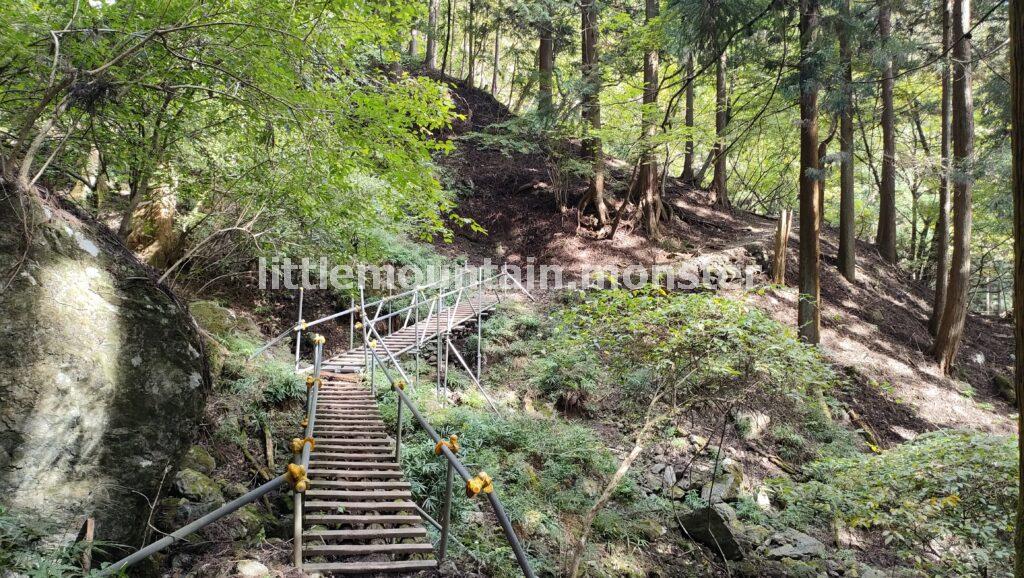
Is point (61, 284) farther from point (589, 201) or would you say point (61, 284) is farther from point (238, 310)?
point (589, 201)

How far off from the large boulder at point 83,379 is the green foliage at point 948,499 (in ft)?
20.6

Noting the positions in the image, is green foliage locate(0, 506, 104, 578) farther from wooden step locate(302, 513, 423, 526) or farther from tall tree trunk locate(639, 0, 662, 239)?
tall tree trunk locate(639, 0, 662, 239)

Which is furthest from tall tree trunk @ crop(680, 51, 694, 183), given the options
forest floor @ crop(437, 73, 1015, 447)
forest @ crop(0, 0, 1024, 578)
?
forest @ crop(0, 0, 1024, 578)

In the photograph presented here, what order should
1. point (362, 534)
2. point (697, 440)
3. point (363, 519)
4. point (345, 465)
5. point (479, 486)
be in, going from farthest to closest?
point (697, 440) < point (345, 465) < point (363, 519) < point (362, 534) < point (479, 486)

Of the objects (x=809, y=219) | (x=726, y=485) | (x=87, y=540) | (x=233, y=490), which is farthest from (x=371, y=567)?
(x=809, y=219)

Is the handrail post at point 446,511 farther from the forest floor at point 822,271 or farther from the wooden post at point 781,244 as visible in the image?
the wooden post at point 781,244

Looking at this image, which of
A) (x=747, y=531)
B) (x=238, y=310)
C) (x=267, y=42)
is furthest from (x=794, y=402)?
(x=238, y=310)

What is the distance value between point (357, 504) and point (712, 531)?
4.49m

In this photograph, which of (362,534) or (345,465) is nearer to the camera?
(362,534)

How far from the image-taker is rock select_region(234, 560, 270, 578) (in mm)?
3285

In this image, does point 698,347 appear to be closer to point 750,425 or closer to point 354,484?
point 354,484

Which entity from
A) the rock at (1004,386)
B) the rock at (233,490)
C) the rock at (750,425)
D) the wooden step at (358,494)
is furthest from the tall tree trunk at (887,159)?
the rock at (233,490)

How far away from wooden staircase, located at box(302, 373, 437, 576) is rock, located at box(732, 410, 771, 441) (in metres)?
6.77

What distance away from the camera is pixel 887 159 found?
45.8 ft
